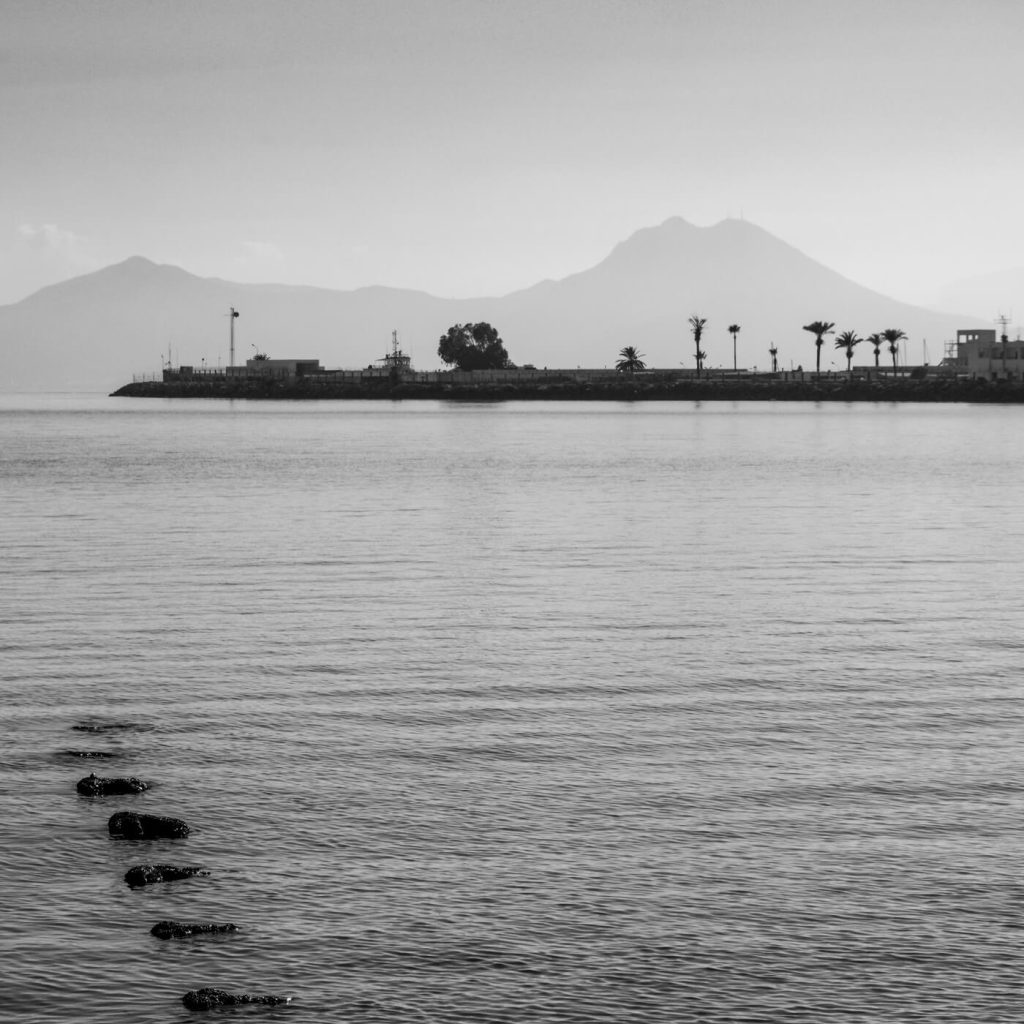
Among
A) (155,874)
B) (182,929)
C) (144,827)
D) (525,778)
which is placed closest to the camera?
(182,929)

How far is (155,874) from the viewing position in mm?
14539

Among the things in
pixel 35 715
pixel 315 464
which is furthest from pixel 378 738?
pixel 315 464

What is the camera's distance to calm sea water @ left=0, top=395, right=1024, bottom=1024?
41.1 feet

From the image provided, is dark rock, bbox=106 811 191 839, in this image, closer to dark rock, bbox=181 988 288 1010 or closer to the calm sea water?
the calm sea water

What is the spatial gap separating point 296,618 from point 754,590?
1068cm

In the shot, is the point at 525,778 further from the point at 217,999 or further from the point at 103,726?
the point at 217,999

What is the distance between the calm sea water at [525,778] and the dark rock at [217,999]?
0.12 m

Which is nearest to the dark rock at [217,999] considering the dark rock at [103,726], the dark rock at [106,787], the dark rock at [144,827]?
the dark rock at [144,827]

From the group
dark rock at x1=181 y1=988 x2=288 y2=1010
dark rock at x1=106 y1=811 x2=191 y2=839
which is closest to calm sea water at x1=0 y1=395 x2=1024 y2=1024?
dark rock at x1=181 y1=988 x2=288 y2=1010

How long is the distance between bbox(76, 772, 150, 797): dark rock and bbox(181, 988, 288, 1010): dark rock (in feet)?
18.2

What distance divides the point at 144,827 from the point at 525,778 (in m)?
4.44

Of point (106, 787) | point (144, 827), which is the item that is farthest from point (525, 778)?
point (106, 787)

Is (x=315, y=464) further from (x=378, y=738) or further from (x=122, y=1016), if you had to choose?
(x=122, y=1016)

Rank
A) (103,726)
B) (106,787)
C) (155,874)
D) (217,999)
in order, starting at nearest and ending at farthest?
(217,999)
(155,874)
(106,787)
(103,726)
